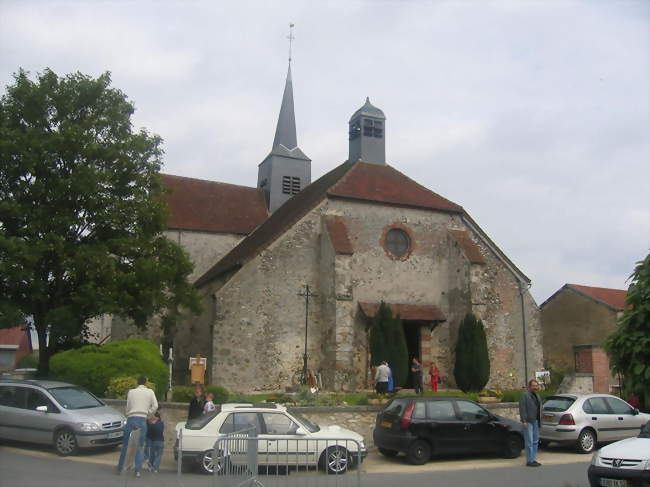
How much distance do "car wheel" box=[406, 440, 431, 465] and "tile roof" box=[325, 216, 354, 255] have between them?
10.0m

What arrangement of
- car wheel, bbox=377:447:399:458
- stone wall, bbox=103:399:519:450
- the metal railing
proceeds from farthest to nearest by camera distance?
stone wall, bbox=103:399:519:450
car wheel, bbox=377:447:399:458
the metal railing

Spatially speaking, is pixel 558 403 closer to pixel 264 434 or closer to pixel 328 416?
pixel 328 416

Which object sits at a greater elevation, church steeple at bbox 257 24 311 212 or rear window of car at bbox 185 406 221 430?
church steeple at bbox 257 24 311 212


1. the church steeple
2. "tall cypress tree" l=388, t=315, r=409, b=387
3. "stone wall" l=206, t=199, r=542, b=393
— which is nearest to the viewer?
"stone wall" l=206, t=199, r=542, b=393

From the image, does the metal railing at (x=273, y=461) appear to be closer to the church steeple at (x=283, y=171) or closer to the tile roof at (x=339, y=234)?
the tile roof at (x=339, y=234)

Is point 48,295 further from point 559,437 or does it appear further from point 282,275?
point 559,437

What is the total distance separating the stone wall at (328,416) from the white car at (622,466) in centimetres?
606

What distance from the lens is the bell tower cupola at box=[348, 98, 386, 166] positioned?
27234 mm

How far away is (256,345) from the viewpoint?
2119cm

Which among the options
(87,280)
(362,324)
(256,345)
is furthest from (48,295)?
(362,324)

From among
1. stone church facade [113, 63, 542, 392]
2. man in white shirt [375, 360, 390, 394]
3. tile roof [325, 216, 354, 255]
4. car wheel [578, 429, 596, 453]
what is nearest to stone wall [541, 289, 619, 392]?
stone church facade [113, 63, 542, 392]

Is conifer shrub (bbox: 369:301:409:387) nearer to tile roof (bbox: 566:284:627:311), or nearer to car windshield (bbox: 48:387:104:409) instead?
car windshield (bbox: 48:387:104:409)

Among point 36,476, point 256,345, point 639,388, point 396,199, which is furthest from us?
point 396,199

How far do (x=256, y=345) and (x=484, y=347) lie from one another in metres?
8.26
